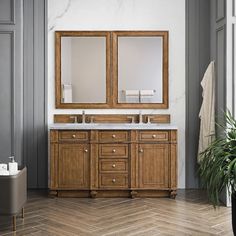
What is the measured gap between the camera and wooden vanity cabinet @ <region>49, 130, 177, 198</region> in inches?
240

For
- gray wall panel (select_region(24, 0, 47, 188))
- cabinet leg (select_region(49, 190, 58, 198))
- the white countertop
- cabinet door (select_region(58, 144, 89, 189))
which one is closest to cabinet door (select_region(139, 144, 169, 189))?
the white countertop

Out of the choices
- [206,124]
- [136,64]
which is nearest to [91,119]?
[136,64]

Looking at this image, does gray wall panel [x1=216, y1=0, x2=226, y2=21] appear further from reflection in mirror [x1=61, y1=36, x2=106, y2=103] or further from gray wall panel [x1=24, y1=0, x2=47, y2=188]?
gray wall panel [x1=24, y1=0, x2=47, y2=188]

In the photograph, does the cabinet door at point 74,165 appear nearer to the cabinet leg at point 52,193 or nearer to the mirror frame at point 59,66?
the cabinet leg at point 52,193

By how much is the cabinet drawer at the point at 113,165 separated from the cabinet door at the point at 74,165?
0.19 m

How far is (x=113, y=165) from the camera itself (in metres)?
6.11

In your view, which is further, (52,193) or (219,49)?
(52,193)

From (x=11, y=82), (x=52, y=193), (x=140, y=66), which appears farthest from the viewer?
(x=140, y=66)

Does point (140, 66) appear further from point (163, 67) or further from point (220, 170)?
point (220, 170)

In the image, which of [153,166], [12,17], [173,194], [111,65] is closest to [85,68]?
[111,65]

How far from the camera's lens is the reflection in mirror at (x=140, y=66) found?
658 cm

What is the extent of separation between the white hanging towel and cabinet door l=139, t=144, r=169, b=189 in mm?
483

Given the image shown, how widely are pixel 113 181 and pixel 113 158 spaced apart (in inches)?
11.3

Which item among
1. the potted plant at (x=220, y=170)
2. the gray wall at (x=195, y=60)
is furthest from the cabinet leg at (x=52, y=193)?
the potted plant at (x=220, y=170)
